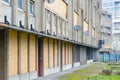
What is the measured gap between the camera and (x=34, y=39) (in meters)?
28.9

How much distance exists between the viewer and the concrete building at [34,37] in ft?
70.8

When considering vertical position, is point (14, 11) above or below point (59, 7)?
below

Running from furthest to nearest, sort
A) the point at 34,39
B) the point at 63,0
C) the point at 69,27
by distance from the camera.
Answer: the point at 69,27 < the point at 63,0 < the point at 34,39

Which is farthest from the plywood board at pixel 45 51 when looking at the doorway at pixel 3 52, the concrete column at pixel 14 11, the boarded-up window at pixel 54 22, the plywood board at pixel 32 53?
the doorway at pixel 3 52

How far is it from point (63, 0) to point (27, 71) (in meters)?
16.1

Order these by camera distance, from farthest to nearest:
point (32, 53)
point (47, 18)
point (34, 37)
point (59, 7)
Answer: point (59, 7) < point (47, 18) < point (34, 37) < point (32, 53)

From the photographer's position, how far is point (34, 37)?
→ 29.0 metres

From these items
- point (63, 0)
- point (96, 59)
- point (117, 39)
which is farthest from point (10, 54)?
point (117, 39)

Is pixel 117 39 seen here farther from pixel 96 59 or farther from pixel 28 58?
pixel 28 58

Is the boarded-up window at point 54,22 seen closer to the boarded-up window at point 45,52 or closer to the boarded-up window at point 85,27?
the boarded-up window at point 45,52

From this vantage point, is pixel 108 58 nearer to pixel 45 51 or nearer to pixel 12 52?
pixel 45 51

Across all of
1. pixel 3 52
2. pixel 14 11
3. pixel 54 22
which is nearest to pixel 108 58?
pixel 54 22

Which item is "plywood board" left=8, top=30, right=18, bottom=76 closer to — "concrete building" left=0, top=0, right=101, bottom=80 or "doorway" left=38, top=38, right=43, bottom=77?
"concrete building" left=0, top=0, right=101, bottom=80

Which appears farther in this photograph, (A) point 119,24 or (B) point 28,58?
(A) point 119,24
